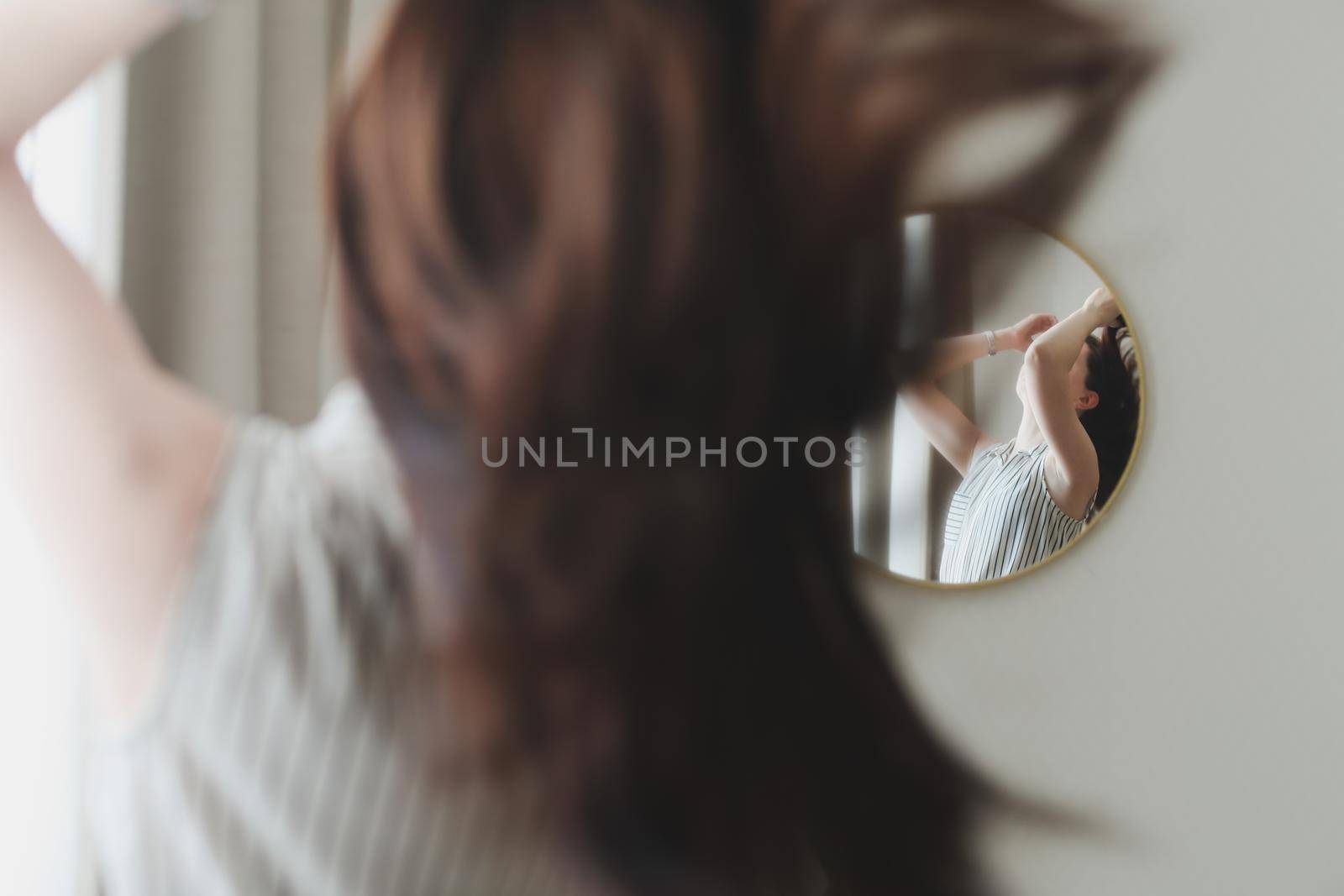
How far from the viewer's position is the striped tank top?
→ 1.54m

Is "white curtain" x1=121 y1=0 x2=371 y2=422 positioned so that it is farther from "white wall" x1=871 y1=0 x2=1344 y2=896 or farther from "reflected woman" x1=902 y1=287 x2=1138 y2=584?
"white wall" x1=871 y1=0 x2=1344 y2=896

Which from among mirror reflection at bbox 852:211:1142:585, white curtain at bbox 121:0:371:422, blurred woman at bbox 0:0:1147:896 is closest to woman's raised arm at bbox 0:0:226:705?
blurred woman at bbox 0:0:1147:896

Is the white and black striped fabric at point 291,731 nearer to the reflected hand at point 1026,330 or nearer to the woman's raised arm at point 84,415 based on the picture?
the woman's raised arm at point 84,415

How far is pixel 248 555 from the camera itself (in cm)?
41

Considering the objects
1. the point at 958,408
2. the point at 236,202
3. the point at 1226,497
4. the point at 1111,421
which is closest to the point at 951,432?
the point at 958,408

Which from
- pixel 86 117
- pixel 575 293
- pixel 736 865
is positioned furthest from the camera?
pixel 86 117

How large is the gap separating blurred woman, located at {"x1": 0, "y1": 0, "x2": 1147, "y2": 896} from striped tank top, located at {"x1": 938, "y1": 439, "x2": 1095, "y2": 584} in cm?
116

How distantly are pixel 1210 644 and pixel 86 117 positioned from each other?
174 centimetres

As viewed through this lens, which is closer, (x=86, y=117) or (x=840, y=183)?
(x=840, y=183)

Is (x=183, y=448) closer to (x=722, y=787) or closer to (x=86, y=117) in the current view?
(x=722, y=787)

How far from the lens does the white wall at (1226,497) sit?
5.03 feet

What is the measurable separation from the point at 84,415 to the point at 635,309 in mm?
223

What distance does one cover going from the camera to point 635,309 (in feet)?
1.28

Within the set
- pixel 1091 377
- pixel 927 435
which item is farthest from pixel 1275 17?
pixel 927 435
